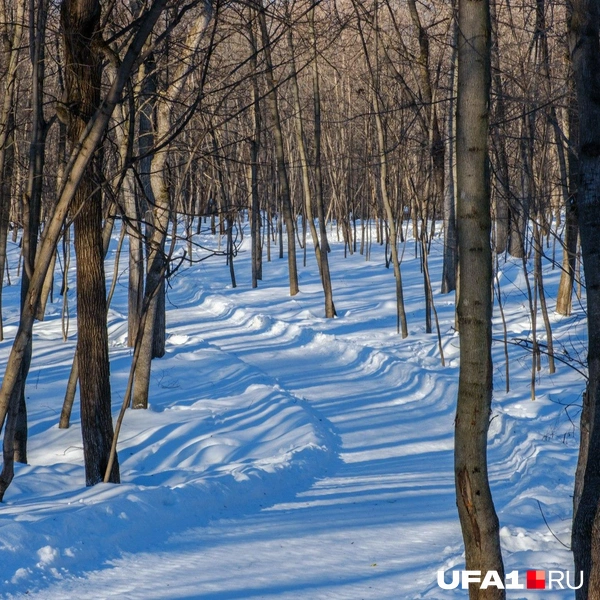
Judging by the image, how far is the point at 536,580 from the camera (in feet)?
14.7

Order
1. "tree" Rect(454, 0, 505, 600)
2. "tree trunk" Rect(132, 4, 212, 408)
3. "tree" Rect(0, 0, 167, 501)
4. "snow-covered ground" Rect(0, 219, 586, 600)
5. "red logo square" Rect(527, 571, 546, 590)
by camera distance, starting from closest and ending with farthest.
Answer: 1. "tree" Rect(454, 0, 505, 600)
2. "red logo square" Rect(527, 571, 546, 590)
3. "snow-covered ground" Rect(0, 219, 586, 600)
4. "tree" Rect(0, 0, 167, 501)
5. "tree trunk" Rect(132, 4, 212, 408)

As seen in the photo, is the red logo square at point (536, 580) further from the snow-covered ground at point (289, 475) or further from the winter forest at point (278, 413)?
the snow-covered ground at point (289, 475)

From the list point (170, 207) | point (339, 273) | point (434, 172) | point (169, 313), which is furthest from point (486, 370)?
point (339, 273)

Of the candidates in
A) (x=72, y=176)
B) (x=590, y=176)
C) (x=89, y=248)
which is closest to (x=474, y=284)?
(x=590, y=176)

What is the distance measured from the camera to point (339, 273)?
2534cm

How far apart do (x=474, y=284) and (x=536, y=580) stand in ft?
7.18

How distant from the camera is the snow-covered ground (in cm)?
487

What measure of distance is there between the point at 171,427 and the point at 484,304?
6.72 m

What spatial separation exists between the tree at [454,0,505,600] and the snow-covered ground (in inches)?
47.2

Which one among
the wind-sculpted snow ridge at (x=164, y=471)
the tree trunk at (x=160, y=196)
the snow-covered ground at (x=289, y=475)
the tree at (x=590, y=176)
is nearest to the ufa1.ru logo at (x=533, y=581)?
the snow-covered ground at (x=289, y=475)

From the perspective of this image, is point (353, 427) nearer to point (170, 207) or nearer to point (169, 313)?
point (170, 207)

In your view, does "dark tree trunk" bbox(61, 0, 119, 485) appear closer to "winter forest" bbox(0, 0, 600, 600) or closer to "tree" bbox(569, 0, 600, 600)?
"winter forest" bbox(0, 0, 600, 600)

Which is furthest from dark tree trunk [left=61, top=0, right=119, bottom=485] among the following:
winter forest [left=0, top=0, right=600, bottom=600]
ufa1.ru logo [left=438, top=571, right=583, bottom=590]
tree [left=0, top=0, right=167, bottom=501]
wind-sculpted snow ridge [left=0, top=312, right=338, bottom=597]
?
ufa1.ru logo [left=438, top=571, right=583, bottom=590]

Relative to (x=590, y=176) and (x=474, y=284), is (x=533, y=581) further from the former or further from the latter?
(x=590, y=176)
